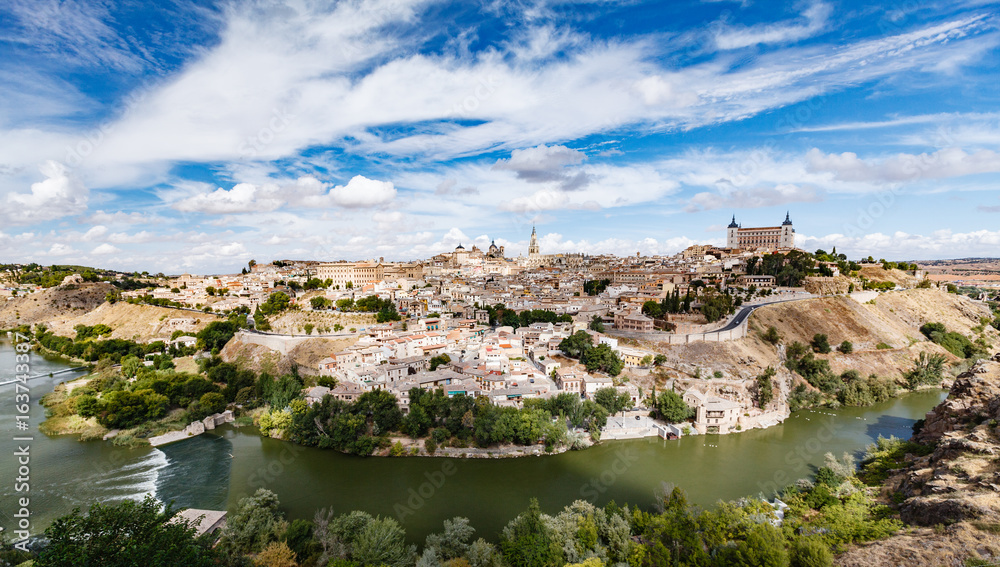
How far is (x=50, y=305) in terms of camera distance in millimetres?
34438

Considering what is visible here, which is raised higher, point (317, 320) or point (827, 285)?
point (827, 285)

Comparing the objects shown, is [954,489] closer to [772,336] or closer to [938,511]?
[938,511]

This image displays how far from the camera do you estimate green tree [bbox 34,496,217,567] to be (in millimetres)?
6105

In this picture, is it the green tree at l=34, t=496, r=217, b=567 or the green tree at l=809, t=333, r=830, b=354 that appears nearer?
the green tree at l=34, t=496, r=217, b=567

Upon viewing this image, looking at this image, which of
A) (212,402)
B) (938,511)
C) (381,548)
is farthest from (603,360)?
(212,402)

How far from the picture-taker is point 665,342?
67.2 ft

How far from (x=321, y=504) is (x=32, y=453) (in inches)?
412

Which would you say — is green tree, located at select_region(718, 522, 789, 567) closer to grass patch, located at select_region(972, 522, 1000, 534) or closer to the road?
grass patch, located at select_region(972, 522, 1000, 534)

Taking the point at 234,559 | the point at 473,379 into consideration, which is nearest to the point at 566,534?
the point at 234,559

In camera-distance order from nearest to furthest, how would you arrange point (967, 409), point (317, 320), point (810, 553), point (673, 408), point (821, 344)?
point (810, 553)
point (967, 409)
point (673, 408)
point (821, 344)
point (317, 320)

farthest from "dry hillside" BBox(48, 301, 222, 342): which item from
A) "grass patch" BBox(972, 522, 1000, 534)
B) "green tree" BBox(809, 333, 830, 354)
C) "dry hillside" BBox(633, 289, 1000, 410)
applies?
"green tree" BBox(809, 333, 830, 354)

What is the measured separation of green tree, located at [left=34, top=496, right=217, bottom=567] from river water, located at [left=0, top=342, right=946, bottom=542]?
3.74 metres

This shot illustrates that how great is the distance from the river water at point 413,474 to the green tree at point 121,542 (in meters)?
3.74

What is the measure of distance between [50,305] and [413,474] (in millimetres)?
40727
